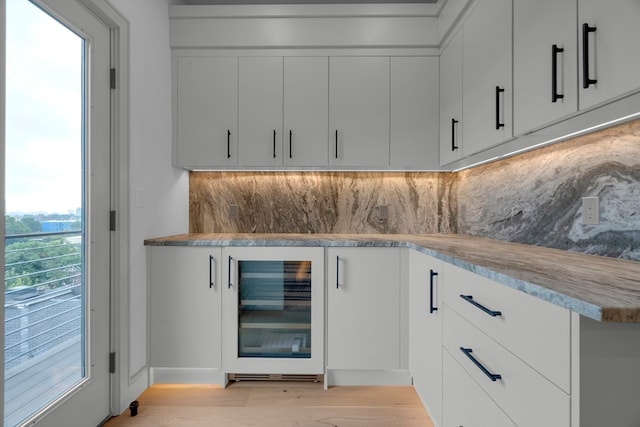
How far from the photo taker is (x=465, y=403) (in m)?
1.26

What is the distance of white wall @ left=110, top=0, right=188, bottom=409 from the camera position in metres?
1.91

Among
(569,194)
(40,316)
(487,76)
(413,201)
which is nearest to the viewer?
(40,316)

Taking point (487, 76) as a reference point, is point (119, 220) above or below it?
below

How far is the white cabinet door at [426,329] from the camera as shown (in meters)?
1.58

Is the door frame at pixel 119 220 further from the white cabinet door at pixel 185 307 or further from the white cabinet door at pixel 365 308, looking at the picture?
the white cabinet door at pixel 365 308

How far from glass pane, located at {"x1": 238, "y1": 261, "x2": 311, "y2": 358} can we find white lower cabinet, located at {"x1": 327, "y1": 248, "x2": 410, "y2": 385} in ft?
0.58

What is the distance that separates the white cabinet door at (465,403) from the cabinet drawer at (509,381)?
0.03m

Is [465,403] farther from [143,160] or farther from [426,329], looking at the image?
[143,160]

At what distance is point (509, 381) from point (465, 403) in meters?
0.38

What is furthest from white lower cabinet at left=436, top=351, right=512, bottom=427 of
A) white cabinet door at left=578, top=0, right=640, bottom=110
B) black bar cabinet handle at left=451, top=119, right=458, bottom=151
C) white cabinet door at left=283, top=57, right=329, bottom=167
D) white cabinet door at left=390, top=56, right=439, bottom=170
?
white cabinet door at left=283, top=57, right=329, bottom=167

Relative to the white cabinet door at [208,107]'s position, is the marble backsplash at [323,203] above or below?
below

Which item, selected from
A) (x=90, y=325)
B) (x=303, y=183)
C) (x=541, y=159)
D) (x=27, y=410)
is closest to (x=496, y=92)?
(x=541, y=159)

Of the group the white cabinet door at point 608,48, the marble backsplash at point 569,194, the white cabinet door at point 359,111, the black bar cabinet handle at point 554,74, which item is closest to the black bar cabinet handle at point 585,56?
the white cabinet door at point 608,48

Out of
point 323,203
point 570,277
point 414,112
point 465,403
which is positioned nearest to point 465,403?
point 465,403
